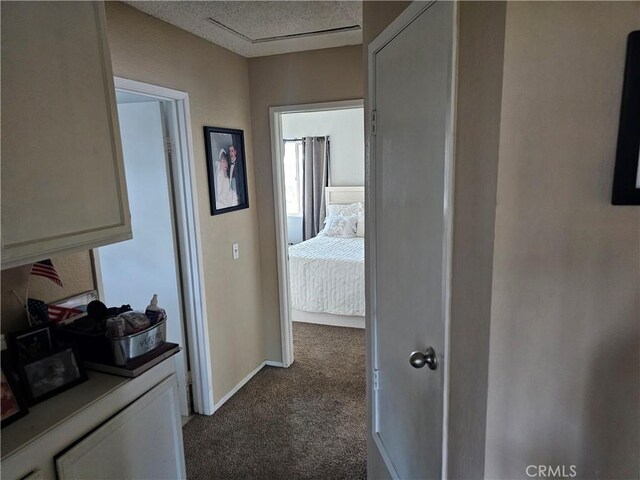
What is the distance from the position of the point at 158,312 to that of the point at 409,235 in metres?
1.02

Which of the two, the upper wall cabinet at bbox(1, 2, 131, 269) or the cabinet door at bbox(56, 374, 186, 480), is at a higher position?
the upper wall cabinet at bbox(1, 2, 131, 269)

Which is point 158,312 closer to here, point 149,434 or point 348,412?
point 149,434

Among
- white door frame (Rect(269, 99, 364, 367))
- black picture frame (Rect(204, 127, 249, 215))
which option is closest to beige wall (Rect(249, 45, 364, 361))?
white door frame (Rect(269, 99, 364, 367))

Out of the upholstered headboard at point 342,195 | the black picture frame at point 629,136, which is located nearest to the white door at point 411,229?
the black picture frame at point 629,136

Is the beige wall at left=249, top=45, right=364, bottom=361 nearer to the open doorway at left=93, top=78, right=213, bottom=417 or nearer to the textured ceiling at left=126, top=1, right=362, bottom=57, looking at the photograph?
the textured ceiling at left=126, top=1, right=362, bottom=57

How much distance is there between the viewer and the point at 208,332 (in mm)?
2590

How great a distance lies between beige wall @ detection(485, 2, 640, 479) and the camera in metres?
0.83

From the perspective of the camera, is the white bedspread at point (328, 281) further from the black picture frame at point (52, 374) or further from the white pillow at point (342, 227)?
the black picture frame at point (52, 374)

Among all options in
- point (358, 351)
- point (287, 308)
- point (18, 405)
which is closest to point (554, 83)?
point (18, 405)

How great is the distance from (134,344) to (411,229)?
1062mm

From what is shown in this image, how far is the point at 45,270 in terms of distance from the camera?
→ 1.46 meters

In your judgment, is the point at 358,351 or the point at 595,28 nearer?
the point at 595,28

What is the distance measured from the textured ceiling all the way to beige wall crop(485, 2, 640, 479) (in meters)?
1.40

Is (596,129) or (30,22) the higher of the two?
(30,22)
